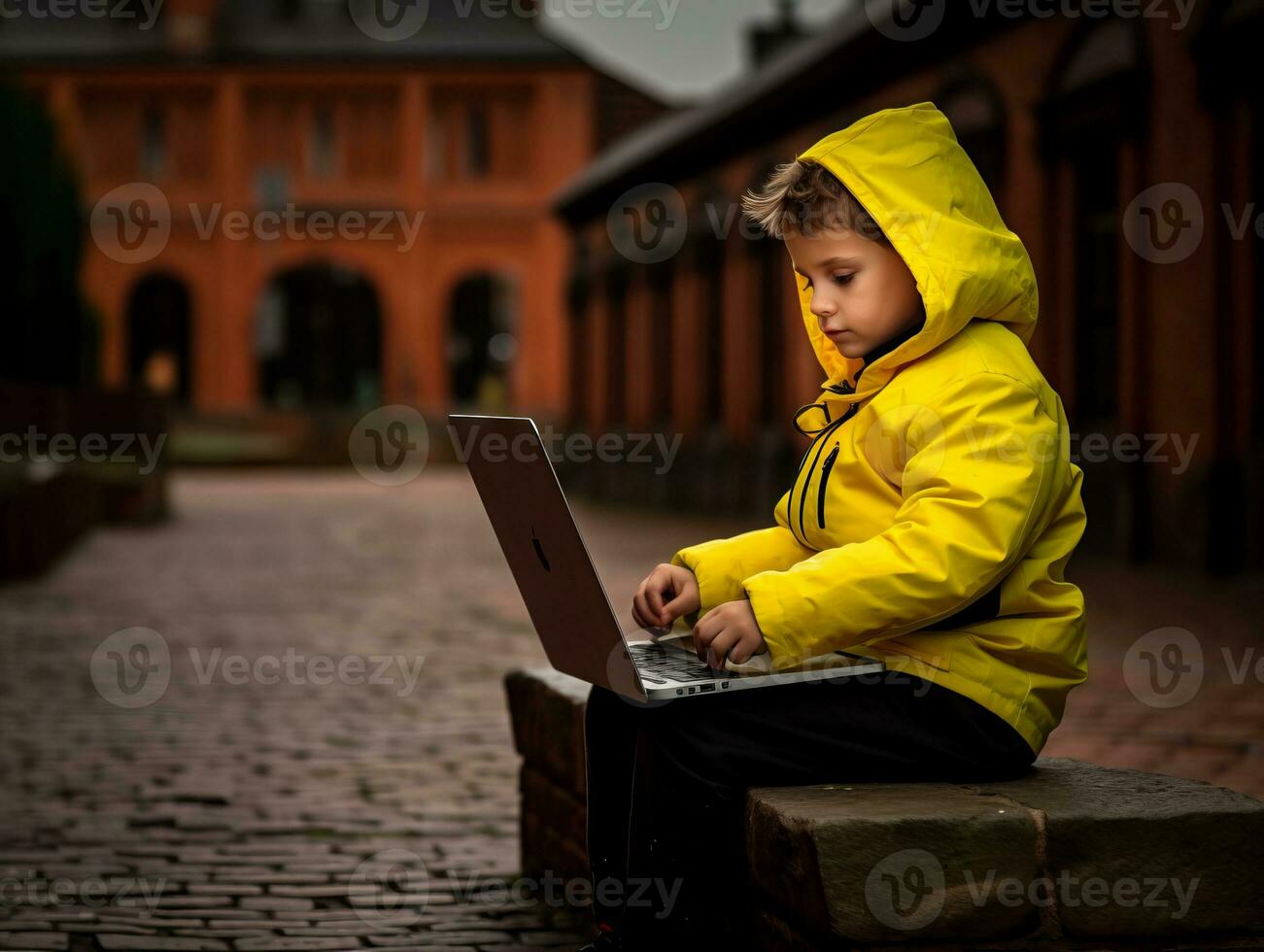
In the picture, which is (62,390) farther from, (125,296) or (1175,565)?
(125,296)

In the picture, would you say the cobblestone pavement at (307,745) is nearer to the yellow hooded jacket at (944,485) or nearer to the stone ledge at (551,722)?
the stone ledge at (551,722)

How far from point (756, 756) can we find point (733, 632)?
22 cm

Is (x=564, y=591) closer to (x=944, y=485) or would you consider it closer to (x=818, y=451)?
(x=818, y=451)

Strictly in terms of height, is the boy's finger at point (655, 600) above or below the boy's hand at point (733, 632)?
below

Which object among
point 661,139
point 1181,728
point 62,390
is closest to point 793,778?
point 1181,728

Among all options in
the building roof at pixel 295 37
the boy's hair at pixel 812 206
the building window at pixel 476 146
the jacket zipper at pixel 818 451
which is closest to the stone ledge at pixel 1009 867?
the jacket zipper at pixel 818 451

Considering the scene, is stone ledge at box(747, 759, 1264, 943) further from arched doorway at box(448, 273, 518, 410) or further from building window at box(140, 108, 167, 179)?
building window at box(140, 108, 167, 179)

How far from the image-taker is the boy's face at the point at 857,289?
2.70 m

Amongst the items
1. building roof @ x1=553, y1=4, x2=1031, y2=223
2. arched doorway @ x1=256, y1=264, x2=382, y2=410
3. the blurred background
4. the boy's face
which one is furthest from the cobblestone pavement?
arched doorway @ x1=256, y1=264, x2=382, y2=410

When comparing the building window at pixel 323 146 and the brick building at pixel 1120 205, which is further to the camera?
the building window at pixel 323 146

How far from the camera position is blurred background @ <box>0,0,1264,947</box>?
9.57m

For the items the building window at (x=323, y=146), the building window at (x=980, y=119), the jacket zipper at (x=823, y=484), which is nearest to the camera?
the jacket zipper at (x=823, y=484)

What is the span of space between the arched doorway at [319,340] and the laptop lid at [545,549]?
39.7 meters

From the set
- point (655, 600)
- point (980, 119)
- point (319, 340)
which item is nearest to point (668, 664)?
point (655, 600)
